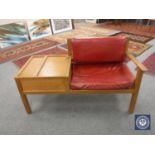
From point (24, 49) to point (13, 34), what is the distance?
1.99 feet

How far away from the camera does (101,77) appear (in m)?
Answer: 1.69

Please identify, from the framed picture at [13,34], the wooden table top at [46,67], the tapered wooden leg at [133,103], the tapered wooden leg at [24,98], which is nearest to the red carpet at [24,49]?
the framed picture at [13,34]

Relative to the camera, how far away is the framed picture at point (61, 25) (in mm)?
4540

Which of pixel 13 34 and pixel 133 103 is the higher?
pixel 13 34

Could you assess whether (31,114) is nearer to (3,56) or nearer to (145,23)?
(3,56)

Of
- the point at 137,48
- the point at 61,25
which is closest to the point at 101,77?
the point at 137,48

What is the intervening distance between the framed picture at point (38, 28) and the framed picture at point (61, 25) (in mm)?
170

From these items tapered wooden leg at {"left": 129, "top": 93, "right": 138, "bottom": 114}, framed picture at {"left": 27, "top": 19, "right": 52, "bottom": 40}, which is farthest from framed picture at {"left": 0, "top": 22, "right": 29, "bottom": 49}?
tapered wooden leg at {"left": 129, "top": 93, "right": 138, "bottom": 114}

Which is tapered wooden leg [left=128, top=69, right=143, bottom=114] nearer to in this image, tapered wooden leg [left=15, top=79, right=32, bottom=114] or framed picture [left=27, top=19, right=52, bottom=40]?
tapered wooden leg [left=15, top=79, right=32, bottom=114]

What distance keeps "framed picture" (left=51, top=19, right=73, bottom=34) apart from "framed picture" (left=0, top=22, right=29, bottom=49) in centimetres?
93

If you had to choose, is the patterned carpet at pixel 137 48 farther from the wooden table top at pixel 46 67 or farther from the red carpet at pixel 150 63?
the wooden table top at pixel 46 67

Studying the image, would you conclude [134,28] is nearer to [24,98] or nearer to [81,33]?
[81,33]
